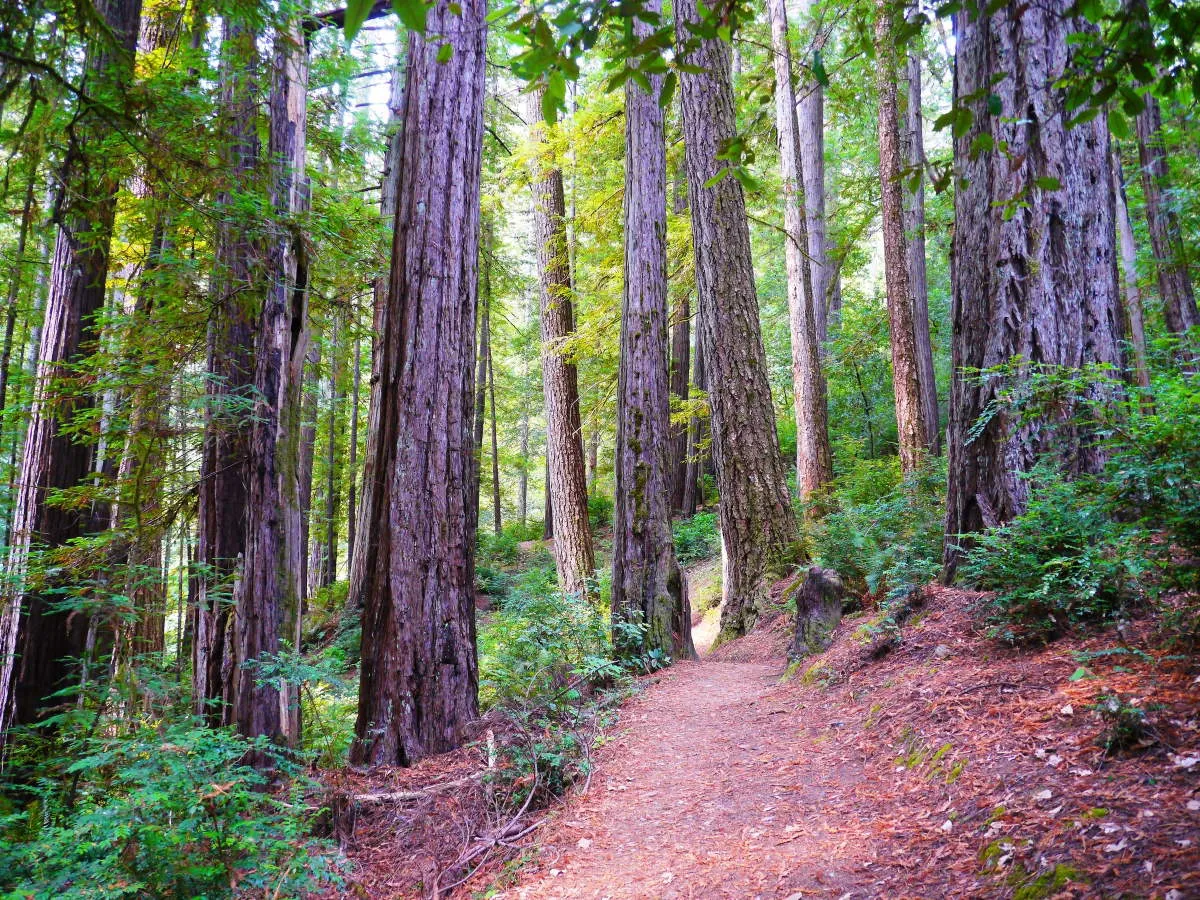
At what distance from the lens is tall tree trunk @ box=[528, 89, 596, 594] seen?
34.0 ft

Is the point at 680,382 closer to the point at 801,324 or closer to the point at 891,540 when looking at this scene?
the point at 801,324

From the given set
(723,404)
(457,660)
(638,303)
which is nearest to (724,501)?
(723,404)

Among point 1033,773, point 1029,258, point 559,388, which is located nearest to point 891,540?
point 1029,258

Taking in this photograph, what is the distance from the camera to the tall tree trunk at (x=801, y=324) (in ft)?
39.4

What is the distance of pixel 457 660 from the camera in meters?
4.75

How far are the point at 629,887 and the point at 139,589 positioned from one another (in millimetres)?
4397

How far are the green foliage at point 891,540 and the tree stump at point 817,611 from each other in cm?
34

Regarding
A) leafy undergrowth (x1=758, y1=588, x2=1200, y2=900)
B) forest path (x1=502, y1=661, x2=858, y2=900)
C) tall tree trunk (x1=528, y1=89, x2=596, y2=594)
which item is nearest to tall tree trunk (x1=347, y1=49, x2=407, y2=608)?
tall tree trunk (x1=528, y1=89, x2=596, y2=594)

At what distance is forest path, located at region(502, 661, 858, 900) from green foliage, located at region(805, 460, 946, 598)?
58.0 inches

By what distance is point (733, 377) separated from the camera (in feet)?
28.5

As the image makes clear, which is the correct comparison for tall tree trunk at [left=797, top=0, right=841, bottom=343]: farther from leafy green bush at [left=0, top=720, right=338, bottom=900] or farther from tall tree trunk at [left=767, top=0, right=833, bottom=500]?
leafy green bush at [left=0, top=720, right=338, bottom=900]

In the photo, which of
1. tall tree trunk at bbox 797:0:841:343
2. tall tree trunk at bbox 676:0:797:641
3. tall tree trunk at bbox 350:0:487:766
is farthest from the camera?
tall tree trunk at bbox 797:0:841:343

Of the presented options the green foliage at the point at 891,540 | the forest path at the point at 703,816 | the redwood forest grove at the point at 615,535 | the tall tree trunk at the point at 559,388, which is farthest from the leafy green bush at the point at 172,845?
the tall tree trunk at the point at 559,388

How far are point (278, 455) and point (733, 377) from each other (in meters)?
5.43
